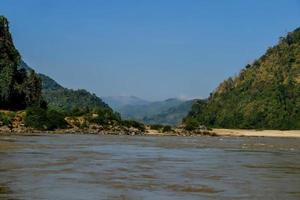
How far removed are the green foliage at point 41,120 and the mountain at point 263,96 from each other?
6038 cm

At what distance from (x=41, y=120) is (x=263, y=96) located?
83.4m

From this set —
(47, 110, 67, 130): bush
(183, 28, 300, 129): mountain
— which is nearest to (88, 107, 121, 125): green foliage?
(47, 110, 67, 130): bush

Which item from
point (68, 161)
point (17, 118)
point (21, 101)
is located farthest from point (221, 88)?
point (68, 161)

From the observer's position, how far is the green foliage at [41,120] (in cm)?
9488

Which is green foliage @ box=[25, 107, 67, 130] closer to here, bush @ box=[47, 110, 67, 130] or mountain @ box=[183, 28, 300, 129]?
bush @ box=[47, 110, 67, 130]

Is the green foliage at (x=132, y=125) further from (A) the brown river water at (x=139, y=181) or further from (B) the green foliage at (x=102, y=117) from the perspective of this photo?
(A) the brown river water at (x=139, y=181)

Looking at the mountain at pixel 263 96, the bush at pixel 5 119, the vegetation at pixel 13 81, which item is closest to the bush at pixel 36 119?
the bush at pixel 5 119

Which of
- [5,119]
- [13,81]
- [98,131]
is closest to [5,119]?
[5,119]

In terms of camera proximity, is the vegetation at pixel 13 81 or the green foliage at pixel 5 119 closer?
the green foliage at pixel 5 119

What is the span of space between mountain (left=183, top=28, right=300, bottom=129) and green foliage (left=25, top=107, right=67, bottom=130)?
60385 mm

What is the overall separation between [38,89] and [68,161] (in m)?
82.5

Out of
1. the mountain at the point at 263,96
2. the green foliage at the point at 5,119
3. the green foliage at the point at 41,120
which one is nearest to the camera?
the green foliage at the point at 5,119

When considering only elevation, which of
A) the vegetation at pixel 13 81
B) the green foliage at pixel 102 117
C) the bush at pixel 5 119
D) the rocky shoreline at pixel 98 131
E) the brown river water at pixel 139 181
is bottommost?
the brown river water at pixel 139 181

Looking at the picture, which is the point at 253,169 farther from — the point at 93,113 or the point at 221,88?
the point at 221,88
